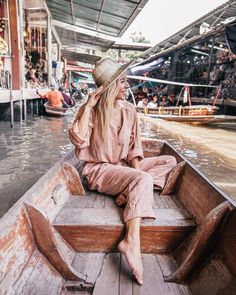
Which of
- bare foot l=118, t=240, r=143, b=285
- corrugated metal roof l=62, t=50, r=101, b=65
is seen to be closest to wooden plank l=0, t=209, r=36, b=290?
bare foot l=118, t=240, r=143, b=285

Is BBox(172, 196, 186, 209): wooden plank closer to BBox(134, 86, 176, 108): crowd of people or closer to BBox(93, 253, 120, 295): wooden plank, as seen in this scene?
BBox(93, 253, 120, 295): wooden plank

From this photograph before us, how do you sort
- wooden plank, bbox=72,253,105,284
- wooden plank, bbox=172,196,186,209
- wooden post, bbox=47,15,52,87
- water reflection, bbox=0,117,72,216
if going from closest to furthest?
wooden plank, bbox=72,253,105,284 → wooden plank, bbox=172,196,186,209 → water reflection, bbox=0,117,72,216 → wooden post, bbox=47,15,52,87

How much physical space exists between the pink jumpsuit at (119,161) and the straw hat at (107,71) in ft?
0.82

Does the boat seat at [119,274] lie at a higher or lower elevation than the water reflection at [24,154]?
higher

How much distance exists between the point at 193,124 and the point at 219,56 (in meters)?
3.45

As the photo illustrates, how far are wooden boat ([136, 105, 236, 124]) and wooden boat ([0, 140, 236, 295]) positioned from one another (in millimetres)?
10028

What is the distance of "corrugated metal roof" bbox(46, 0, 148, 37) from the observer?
9844 mm

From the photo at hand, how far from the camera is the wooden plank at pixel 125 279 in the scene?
1.64 meters

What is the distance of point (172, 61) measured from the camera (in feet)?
54.2

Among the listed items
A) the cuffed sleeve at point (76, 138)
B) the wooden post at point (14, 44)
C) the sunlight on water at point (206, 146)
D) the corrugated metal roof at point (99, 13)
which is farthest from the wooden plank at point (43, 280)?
the corrugated metal roof at point (99, 13)

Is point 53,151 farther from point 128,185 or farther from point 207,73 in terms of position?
point 207,73

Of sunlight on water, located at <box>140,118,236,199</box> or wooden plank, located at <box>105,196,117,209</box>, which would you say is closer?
wooden plank, located at <box>105,196,117,209</box>

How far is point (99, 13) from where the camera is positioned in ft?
37.2

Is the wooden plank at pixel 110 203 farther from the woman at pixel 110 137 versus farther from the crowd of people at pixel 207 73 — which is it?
the crowd of people at pixel 207 73
